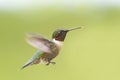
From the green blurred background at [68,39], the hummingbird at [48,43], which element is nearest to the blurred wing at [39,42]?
the hummingbird at [48,43]

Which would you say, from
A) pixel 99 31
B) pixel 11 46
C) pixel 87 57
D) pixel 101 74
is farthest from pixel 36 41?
pixel 99 31

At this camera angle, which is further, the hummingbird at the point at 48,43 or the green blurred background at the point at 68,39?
the green blurred background at the point at 68,39

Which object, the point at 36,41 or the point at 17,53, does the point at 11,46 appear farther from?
the point at 36,41

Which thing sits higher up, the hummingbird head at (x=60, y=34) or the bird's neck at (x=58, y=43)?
the hummingbird head at (x=60, y=34)

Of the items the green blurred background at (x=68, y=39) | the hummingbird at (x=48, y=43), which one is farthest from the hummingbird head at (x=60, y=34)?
the green blurred background at (x=68, y=39)

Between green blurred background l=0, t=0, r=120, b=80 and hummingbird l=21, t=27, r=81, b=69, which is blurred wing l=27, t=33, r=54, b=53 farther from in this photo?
green blurred background l=0, t=0, r=120, b=80

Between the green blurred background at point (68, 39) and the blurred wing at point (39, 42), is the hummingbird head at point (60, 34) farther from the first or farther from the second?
the green blurred background at point (68, 39)
